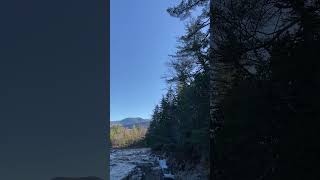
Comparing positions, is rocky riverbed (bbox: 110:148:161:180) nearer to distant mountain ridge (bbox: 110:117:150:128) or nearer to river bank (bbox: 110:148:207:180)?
river bank (bbox: 110:148:207:180)

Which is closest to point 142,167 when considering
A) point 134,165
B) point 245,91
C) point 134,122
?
point 134,165

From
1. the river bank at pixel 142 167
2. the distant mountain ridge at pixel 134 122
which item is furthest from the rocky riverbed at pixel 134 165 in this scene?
the distant mountain ridge at pixel 134 122

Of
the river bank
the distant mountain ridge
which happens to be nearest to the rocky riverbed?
the river bank

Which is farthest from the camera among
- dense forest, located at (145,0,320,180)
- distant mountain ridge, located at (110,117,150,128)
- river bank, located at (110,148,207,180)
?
river bank, located at (110,148,207,180)

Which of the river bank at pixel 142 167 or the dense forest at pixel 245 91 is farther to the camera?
the river bank at pixel 142 167

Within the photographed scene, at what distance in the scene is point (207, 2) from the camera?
5.86 metres

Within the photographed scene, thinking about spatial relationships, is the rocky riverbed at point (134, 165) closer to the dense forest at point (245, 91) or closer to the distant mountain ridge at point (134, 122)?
the dense forest at point (245, 91)

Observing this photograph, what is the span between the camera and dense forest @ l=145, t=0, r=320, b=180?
4445 mm

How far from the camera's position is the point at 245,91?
16.0 feet

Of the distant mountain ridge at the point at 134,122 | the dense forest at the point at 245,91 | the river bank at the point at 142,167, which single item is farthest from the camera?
the river bank at the point at 142,167

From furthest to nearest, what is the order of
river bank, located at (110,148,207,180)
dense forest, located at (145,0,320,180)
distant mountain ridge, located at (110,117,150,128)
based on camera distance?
river bank, located at (110,148,207,180), distant mountain ridge, located at (110,117,150,128), dense forest, located at (145,0,320,180)

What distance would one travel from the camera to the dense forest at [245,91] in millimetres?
4445

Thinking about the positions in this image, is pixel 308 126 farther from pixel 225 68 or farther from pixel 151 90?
pixel 151 90

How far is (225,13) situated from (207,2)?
17.3 inches
